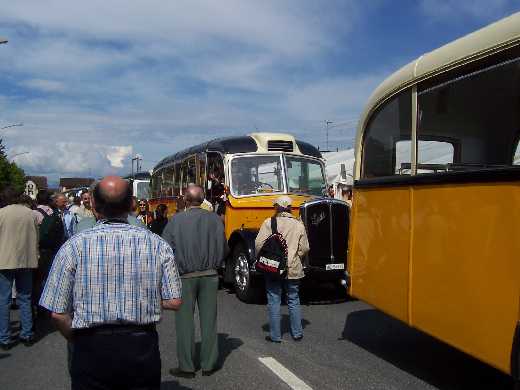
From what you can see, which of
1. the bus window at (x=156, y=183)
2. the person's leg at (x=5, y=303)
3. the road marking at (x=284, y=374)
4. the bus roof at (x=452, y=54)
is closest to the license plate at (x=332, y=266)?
the road marking at (x=284, y=374)

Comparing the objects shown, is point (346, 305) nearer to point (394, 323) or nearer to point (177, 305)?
point (394, 323)

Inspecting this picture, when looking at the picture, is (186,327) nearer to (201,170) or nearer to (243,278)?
(243,278)

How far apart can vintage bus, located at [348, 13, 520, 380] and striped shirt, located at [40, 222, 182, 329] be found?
227 cm

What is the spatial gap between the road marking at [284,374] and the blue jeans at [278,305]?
0.74m

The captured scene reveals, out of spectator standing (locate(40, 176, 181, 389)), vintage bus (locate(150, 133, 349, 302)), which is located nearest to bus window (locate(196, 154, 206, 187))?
vintage bus (locate(150, 133, 349, 302))

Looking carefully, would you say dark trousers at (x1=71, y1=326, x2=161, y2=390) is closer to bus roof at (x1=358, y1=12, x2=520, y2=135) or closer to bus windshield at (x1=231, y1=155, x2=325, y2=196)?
bus roof at (x1=358, y1=12, x2=520, y2=135)

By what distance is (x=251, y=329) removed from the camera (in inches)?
293

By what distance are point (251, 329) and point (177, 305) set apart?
454 centimetres

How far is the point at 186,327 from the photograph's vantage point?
5.49 m

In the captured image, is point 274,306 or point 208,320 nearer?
point 208,320

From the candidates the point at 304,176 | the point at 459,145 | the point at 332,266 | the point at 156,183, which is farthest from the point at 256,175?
the point at 156,183

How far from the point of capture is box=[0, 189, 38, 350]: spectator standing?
6.61 meters

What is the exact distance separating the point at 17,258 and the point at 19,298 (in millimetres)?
537

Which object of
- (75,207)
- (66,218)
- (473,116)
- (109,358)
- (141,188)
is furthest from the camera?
(141,188)
